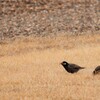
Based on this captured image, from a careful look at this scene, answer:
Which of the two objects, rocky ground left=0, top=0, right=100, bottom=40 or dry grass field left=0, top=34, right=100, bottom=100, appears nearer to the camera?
dry grass field left=0, top=34, right=100, bottom=100

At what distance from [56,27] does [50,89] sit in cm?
2460

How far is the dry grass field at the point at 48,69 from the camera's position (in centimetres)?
1947

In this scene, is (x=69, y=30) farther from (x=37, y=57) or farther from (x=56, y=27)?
(x=37, y=57)

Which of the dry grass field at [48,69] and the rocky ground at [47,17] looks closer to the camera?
the dry grass field at [48,69]

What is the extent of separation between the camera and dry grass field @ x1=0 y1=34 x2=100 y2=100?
766 inches

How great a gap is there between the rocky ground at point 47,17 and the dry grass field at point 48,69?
2.88 m

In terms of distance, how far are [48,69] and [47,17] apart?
72.0 ft

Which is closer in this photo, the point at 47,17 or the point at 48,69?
the point at 48,69

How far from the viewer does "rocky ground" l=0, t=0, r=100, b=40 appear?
144 feet

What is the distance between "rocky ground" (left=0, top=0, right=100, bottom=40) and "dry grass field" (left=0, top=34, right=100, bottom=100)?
2.88 m

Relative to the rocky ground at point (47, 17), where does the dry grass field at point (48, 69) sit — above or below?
above

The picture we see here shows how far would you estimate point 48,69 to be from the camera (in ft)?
84.4

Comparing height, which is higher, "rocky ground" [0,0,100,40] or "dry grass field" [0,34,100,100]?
"dry grass field" [0,34,100,100]

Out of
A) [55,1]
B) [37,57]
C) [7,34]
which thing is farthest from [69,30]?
[37,57]
